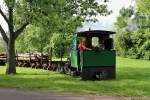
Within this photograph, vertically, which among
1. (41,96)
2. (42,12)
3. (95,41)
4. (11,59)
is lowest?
(41,96)

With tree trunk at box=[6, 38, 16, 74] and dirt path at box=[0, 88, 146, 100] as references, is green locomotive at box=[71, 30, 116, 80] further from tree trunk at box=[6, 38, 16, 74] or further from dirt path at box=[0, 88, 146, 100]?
tree trunk at box=[6, 38, 16, 74]

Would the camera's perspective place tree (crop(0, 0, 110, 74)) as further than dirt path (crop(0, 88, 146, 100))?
Yes

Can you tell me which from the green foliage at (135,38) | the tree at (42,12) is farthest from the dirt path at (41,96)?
the green foliage at (135,38)

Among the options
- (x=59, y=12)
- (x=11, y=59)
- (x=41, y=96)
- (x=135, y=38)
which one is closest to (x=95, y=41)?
(x=59, y=12)

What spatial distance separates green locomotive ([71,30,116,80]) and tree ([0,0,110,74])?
3152 millimetres

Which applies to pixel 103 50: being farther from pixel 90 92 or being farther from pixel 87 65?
pixel 90 92

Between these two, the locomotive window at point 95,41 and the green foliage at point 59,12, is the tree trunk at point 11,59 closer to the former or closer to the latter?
the green foliage at point 59,12

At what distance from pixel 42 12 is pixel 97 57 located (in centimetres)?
573

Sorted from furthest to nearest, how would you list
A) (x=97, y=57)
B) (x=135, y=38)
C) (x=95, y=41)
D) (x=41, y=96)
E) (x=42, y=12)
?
(x=135, y=38) < (x=42, y=12) < (x=95, y=41) < (x=97, y=57) < (x=41, y=96)

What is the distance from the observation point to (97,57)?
2667 cm

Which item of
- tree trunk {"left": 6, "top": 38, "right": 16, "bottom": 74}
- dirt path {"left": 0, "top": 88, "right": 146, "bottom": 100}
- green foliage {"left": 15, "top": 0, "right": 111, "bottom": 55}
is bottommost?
dirt path {"left": 0, "top": 88, "right": 146, "bottom": 100}

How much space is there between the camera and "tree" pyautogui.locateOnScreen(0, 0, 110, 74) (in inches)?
1189

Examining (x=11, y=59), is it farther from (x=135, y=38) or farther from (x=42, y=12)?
(x=135, y=38)

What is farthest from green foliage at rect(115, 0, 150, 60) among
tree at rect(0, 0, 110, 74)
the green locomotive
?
the green locomotive
